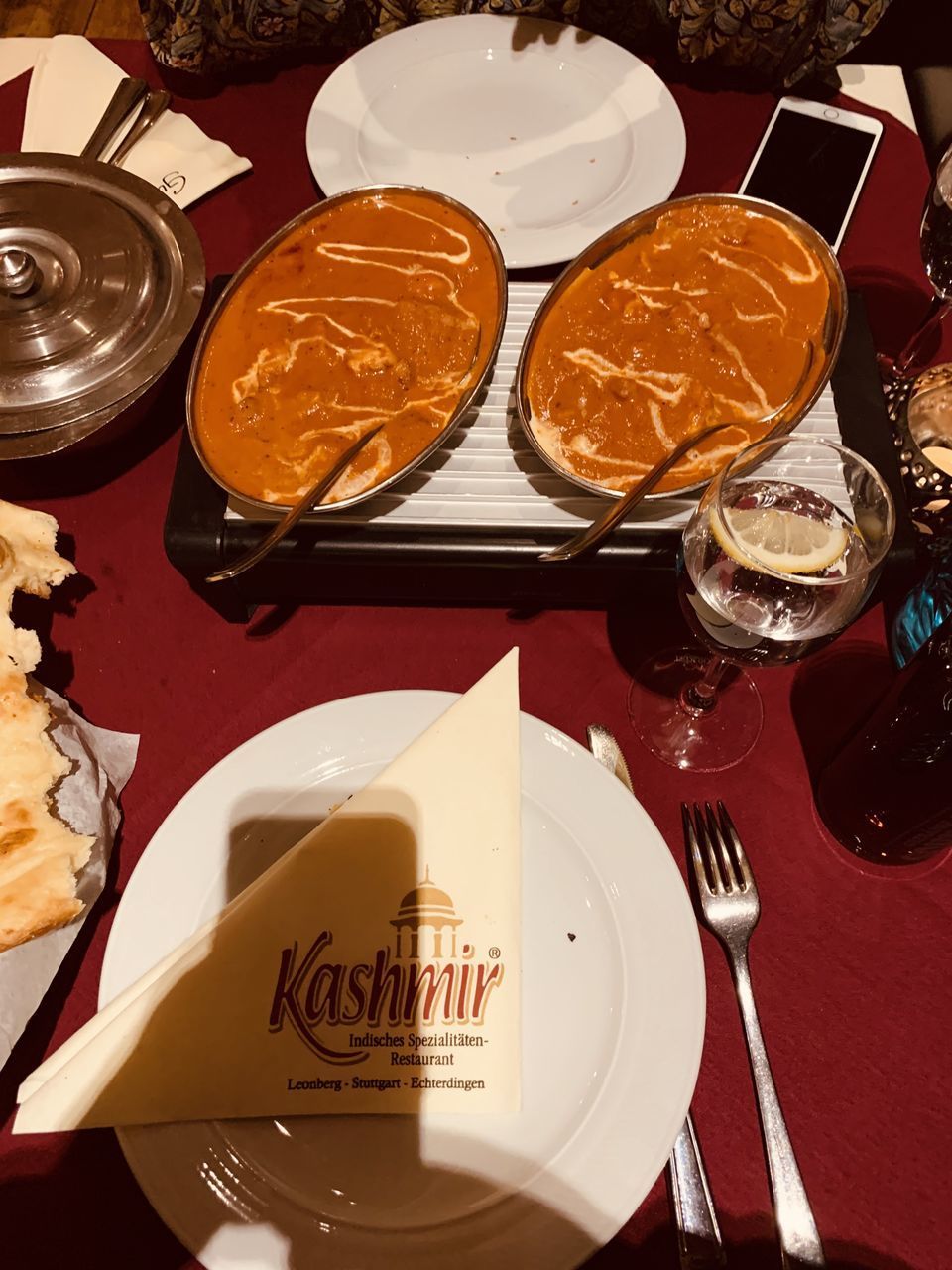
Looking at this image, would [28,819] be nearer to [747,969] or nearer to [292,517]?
[292,517]

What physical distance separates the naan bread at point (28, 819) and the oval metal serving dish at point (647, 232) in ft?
1.95

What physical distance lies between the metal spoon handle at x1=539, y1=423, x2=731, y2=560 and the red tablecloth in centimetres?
11

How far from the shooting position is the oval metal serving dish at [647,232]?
0.94 metres

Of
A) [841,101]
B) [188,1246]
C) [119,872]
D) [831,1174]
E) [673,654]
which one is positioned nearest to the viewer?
[188,1246]

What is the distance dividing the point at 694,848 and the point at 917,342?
83cm

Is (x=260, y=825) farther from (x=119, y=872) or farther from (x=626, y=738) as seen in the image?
(x=626, y=738)

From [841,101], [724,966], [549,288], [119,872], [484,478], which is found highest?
[841,101]

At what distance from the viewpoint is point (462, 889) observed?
2.58 feet

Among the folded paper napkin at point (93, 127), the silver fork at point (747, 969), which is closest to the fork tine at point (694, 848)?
the silver fork at point (747, 969)

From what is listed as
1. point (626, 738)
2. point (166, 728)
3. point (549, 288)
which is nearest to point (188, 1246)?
point (166, 728)

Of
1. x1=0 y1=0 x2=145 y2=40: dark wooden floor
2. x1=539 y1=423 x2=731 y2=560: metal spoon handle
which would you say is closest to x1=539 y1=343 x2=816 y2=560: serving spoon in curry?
x1=539 y1=423 x2=731 y2=560: metal spoon handle

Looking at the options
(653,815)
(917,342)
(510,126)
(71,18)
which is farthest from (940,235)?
(71,18)

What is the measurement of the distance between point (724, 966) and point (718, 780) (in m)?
0.20

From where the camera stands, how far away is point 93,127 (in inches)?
52.8
